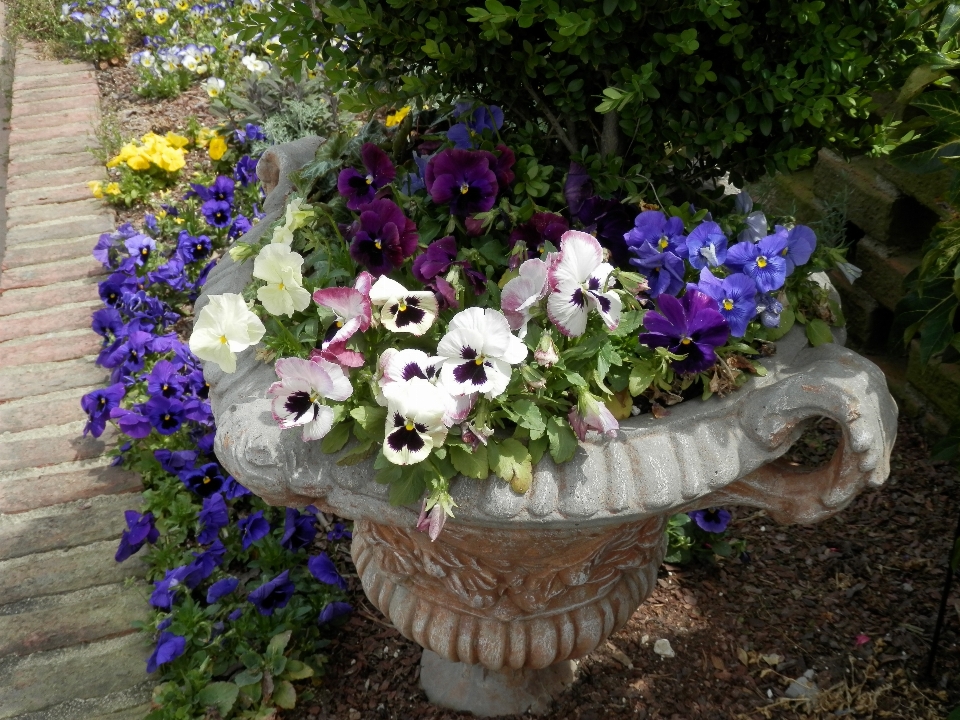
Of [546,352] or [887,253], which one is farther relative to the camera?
[887,253]

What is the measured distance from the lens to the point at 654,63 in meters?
1.63

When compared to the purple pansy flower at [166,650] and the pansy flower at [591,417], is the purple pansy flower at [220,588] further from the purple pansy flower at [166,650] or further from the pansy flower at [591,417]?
the pansy flower at [591,417]

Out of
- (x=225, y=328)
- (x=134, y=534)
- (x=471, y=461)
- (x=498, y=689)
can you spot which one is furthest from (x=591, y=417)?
(x=134, y=534)

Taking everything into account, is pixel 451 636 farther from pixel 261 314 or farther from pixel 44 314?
pixel 44 314

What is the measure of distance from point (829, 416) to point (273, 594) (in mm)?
1439

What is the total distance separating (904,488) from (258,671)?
1904mm

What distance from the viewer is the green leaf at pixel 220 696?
2.08 metres

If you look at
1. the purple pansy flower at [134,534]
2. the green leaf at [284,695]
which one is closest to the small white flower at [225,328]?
the green leaf at [284,695]

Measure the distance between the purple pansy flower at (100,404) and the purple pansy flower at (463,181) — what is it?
1.64 meters

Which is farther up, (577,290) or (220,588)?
(577,290)

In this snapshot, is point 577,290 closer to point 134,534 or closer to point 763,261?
point 763,261

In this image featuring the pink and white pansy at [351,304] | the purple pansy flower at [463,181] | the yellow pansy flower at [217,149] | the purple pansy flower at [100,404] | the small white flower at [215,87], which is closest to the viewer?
the pink and white pansy at [351,304]

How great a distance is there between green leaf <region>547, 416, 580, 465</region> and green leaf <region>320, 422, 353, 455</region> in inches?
12.6

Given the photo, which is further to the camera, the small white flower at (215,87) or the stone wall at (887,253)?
the small white flower at (215,87)
